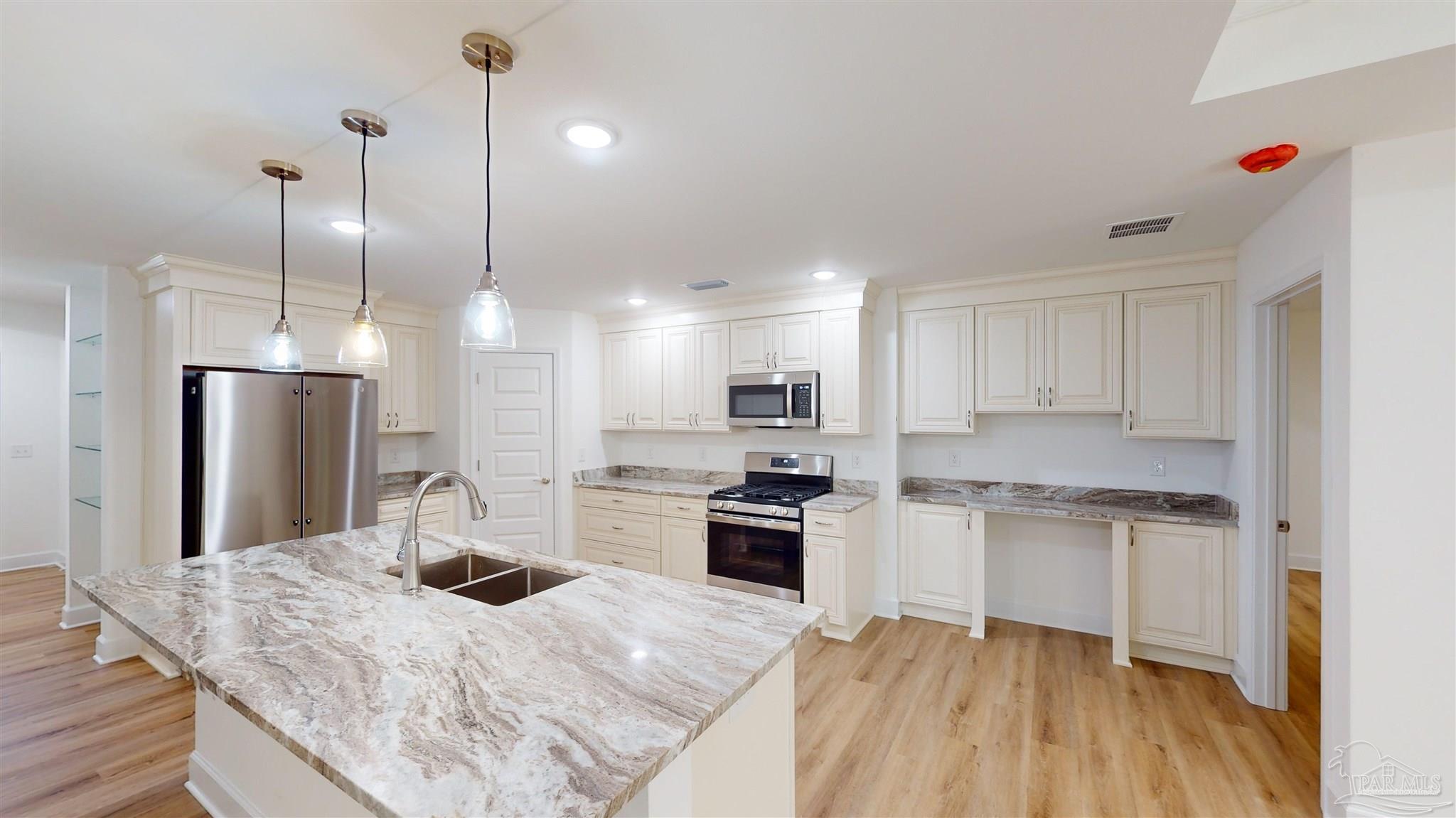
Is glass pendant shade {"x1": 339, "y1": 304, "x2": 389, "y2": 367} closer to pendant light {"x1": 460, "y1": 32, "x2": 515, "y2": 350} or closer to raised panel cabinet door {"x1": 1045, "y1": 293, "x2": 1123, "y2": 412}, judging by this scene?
pendant light {"x1": 460, "y1": 32, "x2": 515, "y2": 350}

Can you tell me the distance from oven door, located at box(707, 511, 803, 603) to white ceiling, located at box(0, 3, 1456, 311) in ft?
6.24

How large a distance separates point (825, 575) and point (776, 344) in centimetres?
167

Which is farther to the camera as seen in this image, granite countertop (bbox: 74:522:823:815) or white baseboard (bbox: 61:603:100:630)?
white baseboard (bbox: 61:603:100:630)

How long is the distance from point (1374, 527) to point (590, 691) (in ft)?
8.24

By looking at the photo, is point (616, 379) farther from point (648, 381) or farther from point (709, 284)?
point (709, 284)

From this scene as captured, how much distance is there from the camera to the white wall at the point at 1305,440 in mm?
4602

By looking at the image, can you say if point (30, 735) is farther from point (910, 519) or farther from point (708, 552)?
point (910, 519)

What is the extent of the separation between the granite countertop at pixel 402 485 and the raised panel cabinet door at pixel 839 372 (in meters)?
3.03

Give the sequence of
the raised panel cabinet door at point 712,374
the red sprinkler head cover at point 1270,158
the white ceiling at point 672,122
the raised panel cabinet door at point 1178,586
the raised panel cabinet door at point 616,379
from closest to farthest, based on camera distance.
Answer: the white ceiling at point 672,122, the red sprinkler head cover at point 1270,158, the raised panel cabinet door at point 1178,586, the raised panel cabinet door at point 712,374, the raised panel cabinet door at point 616,379

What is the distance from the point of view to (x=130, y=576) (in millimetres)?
1906

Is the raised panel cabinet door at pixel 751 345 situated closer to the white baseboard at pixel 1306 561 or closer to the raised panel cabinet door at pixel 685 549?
the raised panel cabinet door at pixel 685 549

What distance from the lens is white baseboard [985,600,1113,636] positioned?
3.61 m

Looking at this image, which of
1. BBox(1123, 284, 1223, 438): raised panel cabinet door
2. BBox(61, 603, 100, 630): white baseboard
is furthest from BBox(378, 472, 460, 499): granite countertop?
BBox(1123, 284, 1223, 438): raised panel cabinet door

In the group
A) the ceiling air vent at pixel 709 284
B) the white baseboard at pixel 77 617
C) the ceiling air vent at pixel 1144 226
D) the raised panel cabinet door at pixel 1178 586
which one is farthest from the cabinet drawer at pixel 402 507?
the raised panel cabinet door at pixel 1178 586
